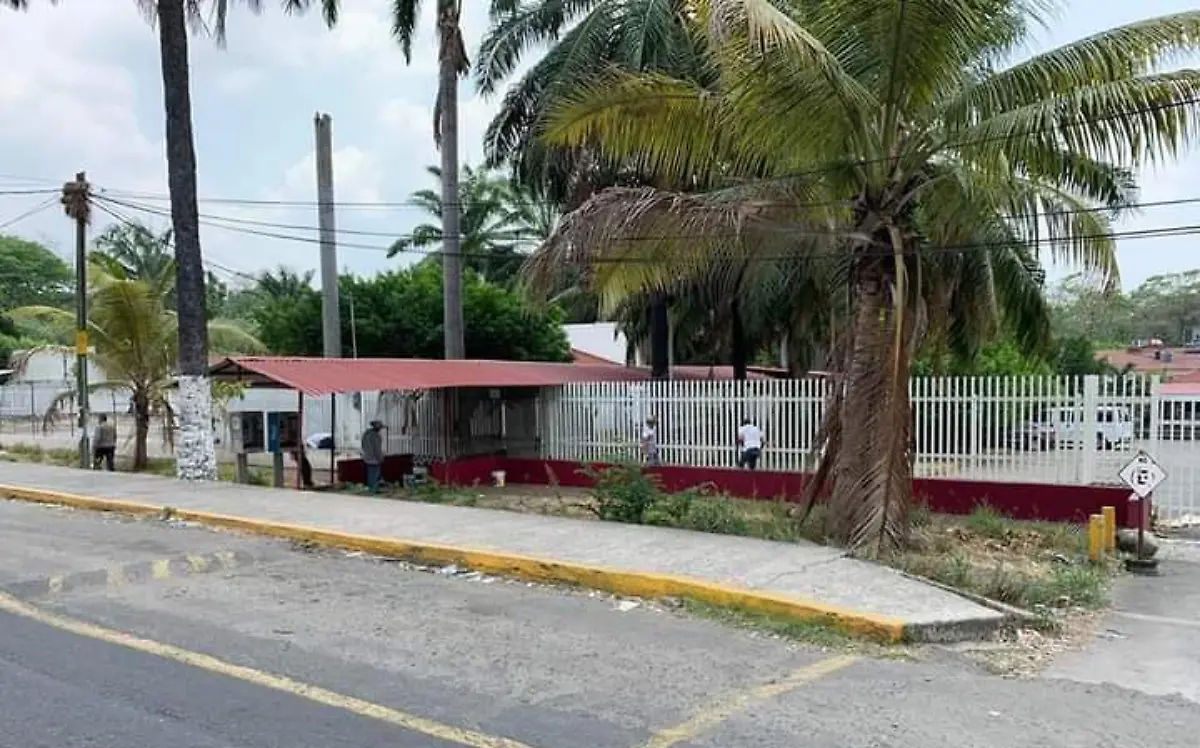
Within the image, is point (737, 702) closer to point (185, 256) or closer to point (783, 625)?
point (783, 625)

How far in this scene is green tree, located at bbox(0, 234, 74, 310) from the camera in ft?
224

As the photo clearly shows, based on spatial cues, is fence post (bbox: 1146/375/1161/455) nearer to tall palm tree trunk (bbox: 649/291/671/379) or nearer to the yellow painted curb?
the yellow painted curb

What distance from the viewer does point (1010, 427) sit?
14.8m

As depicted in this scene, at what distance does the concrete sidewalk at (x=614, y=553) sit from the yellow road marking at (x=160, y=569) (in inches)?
63.7

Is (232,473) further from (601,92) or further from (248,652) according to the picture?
(248,652)

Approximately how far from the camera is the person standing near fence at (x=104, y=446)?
21344mm

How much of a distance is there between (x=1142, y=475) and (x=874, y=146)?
4651 mm

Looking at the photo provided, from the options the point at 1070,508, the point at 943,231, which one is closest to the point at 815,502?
the point at 943,231

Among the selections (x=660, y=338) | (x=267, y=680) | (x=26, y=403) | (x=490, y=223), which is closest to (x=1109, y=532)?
(x=267, y=680)

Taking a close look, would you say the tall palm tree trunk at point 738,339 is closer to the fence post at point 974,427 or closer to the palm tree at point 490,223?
the fence post at point 974,427

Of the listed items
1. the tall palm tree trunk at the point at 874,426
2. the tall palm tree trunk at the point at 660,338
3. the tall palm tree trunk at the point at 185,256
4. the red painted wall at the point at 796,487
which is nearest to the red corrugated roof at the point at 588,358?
A: the tall palm tree trunk at the point at 660,338

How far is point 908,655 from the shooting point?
6512 mm

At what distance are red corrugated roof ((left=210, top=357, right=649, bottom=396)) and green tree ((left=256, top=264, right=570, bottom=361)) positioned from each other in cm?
745

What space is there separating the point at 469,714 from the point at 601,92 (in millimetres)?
7661
